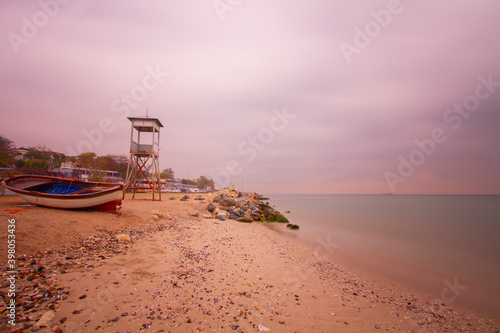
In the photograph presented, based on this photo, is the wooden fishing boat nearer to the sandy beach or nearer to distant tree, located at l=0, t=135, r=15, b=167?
the sandy beach

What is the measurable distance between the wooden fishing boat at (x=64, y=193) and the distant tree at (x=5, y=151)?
3830 cm

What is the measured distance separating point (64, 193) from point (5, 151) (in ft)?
149

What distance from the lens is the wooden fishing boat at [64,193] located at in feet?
28.8

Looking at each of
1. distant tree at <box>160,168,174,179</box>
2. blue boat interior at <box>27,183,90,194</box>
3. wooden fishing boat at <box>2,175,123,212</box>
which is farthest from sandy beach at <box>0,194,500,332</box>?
distant tree at <box>160,168,174,179</box>

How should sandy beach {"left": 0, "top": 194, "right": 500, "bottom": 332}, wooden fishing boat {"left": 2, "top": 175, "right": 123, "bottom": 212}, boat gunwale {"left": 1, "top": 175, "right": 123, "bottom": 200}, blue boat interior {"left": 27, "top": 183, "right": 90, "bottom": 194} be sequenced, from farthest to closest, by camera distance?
1. blue boat interior {"left": 27, "top": 183, "right": 90, "bottom": 194}
2. wooden fishing boat {"left": 2, "top": 175, "right": 123, "bottom": 212}
3. boat gunwale {"left": 1, "top": 175, "right": 123, "bottom": 200}
4. sandy beach {"left": 0, "top": 194, "right": 500, "bottom": 332}

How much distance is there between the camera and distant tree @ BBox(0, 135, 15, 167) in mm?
34375

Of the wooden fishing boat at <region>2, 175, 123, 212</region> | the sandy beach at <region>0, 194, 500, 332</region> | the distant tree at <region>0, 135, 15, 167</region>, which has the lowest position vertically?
the sandy beach at <region>0, 194, 500, 332</region>

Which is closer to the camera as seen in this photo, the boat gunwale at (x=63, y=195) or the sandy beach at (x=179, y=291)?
the sandy beach at (x=179, y=291)

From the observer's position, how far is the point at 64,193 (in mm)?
10570

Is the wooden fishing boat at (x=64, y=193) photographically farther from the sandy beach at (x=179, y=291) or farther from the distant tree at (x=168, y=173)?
the distant tree at (x=168, y=173)

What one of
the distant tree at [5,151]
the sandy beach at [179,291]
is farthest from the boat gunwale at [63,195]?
the distant tree at [5,151]

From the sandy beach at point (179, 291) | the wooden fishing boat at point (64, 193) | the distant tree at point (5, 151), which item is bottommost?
the sandy beach at point (179, 291)

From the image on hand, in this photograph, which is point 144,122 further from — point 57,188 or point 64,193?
point 64,193

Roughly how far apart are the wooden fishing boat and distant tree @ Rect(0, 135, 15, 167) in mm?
38296
